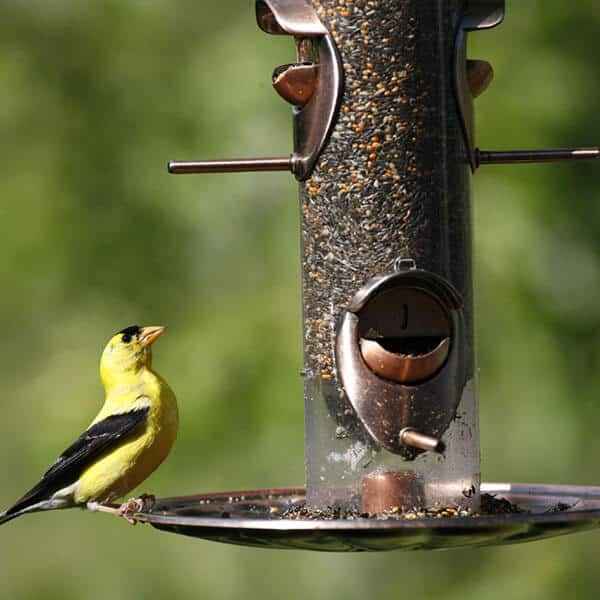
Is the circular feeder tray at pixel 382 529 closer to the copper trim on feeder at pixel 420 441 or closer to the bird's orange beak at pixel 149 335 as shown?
the copper trim on feeder at pixel 420 441

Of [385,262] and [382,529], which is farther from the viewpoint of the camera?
[385,262]

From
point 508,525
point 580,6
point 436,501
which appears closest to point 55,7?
point 580,6

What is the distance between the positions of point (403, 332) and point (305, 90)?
2.94ft

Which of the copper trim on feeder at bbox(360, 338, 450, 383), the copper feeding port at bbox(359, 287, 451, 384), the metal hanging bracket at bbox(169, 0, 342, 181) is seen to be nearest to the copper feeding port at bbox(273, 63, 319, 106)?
the metal hanging bracket at bbox(169, 0, 342, 181)

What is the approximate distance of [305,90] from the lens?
215 inches

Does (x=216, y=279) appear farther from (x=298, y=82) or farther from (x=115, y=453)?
(x=298, y=82)

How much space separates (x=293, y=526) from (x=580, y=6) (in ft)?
17.6

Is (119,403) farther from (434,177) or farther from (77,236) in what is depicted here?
(77,236)

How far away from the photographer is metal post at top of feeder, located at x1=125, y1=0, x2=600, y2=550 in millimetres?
5238

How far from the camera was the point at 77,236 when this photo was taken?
10.0 metres

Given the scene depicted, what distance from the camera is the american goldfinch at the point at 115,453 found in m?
6.48

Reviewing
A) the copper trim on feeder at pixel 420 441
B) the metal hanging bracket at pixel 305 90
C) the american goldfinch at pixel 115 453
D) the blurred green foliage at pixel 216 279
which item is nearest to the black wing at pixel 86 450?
the american goldfinch at pixel 115 453

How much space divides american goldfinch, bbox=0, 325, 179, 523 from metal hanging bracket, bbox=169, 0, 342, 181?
141 cm

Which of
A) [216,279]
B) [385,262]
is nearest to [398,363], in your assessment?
[385,262]
